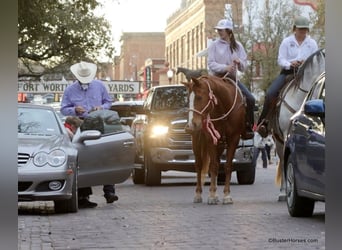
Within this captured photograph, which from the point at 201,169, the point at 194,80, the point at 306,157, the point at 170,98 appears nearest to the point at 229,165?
the point at 201,169

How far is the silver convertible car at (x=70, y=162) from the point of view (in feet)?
23.1

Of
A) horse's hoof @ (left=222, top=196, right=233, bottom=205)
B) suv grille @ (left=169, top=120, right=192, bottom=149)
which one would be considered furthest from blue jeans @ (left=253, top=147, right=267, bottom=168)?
suv grille @ (left=169, top=120, right=192, bottom=149)

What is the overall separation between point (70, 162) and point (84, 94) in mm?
1159

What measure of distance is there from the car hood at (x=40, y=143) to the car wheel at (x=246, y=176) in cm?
188

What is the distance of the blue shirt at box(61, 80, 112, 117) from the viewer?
6.07m

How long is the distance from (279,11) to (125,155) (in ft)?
9.34

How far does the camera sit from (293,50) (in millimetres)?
5906

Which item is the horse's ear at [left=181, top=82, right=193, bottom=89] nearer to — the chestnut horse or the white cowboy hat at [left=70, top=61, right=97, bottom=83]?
the chestnut horse

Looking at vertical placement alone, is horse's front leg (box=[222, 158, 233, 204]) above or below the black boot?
below

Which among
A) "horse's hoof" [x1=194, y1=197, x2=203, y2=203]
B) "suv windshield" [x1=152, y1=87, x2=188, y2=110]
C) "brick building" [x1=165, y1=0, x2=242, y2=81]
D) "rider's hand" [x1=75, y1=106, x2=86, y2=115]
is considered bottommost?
"horse's hoof" [x1=194, y1=197, x2=203, y2=203]

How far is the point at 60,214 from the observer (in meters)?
7.89

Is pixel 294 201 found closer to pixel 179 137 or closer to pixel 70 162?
pixel 179 137

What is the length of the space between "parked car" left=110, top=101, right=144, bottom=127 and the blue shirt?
66mm
